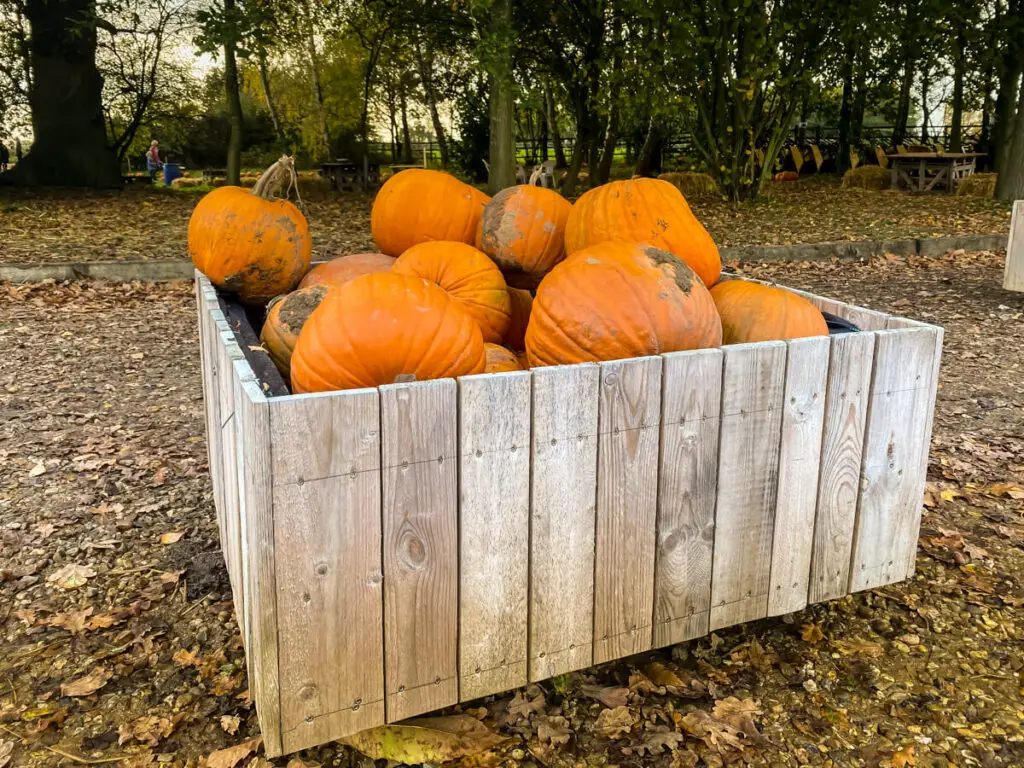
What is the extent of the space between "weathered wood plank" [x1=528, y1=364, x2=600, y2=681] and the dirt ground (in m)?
0.24

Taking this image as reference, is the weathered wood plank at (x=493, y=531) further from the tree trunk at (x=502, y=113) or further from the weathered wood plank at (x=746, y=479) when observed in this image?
the tree trunk at (x=502, y=113)

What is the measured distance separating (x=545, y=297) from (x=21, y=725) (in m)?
1.75

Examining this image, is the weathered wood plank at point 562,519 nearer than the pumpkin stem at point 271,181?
Yes

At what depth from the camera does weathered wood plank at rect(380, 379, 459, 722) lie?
179cm

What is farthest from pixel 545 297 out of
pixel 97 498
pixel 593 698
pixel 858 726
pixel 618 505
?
pixel 97 498

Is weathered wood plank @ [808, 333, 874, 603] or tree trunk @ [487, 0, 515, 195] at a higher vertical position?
tree trunk @ [487, 0, 515, 195]

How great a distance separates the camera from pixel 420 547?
189 centimetres

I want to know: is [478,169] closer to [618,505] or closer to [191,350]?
[191,350]

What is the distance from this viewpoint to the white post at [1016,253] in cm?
700

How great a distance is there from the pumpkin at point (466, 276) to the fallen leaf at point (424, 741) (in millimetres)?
1173

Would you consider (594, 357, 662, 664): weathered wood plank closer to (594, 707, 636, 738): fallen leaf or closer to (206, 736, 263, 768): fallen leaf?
(594, 707, 636, 738): fallen leaf

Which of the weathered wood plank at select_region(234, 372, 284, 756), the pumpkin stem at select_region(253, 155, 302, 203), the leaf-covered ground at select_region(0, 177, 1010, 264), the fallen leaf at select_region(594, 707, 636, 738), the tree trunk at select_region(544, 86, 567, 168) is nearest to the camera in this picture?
the weathered wood plank at select_region(234, 372, 284, 756)

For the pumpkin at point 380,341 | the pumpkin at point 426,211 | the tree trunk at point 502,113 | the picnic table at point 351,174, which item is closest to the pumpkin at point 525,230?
the pumpkin at point 426,211

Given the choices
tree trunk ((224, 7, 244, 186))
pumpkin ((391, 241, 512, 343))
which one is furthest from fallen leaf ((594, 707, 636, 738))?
tree trunk ((224, 7, 244, 186))
